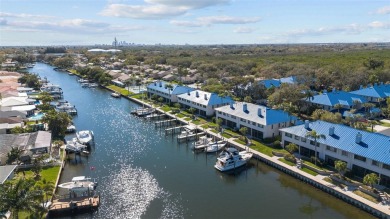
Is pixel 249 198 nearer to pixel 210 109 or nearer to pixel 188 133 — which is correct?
pixel 188 133

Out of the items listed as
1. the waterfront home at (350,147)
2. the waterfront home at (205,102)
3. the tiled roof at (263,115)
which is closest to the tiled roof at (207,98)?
the waterfront home at (205,102)

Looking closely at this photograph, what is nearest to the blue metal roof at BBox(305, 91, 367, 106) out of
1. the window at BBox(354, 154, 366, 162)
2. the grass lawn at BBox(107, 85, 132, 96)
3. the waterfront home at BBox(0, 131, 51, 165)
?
the window at BBox(354, 154, 366, 162)

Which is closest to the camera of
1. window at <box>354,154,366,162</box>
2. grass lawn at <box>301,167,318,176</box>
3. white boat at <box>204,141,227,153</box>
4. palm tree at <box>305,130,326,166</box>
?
window at <box>354,154,366,162</box>

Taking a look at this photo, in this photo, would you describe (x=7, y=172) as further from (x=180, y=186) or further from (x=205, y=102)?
(x=205, y=102)

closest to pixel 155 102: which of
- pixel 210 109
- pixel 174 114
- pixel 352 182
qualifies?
pixel 174 114

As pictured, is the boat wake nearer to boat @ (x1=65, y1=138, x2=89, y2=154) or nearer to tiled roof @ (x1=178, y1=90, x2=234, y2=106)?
boat @ (x1=65, y1=138, x2=89, y2=154)

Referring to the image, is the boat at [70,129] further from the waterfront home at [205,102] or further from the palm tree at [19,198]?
the palm tree at [19,198]
